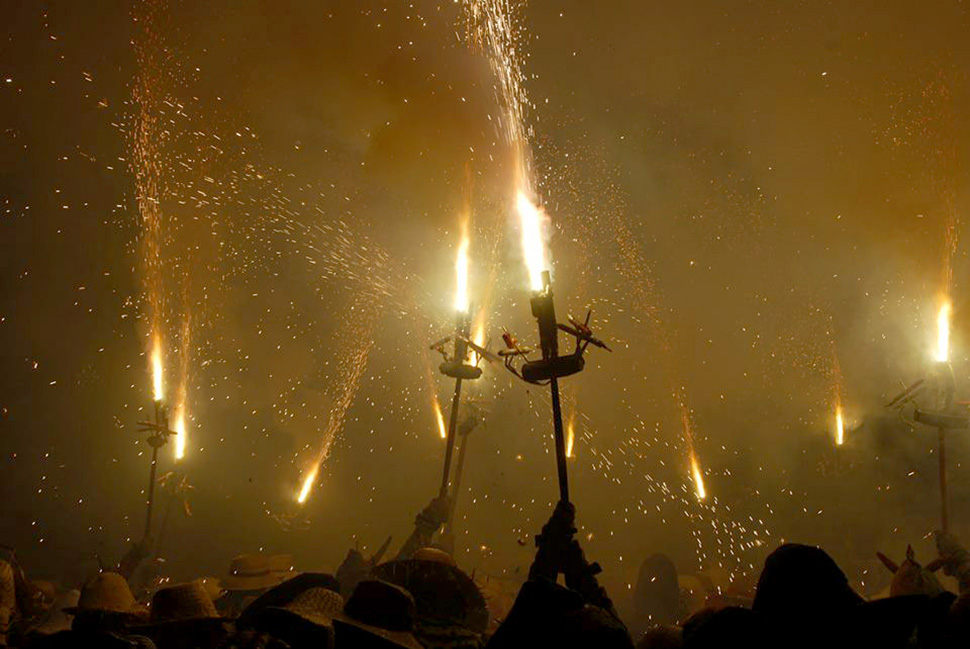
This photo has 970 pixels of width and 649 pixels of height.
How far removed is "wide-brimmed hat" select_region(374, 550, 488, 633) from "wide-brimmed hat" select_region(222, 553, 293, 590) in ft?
18.6

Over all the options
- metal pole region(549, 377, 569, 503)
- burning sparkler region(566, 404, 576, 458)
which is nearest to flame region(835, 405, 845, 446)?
burning sparkler region(566, 404, 576, 458)

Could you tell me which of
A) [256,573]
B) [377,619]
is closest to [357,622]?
[377,619]

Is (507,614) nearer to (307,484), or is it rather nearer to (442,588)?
(442,588)

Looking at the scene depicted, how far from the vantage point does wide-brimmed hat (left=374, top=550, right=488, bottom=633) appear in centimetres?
793

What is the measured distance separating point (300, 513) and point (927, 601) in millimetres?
24881

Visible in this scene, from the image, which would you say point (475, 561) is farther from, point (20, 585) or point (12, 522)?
point (12, 522)

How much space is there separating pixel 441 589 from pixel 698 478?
21.7 metres

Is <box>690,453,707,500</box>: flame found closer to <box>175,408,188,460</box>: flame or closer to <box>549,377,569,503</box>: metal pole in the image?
<box>175,408,188,460</box>: flame


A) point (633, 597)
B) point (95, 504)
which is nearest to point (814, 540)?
point (633, 597)

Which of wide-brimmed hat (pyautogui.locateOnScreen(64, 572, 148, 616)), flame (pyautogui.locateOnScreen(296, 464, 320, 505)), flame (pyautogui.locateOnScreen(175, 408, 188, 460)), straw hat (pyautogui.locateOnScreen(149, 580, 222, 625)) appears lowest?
wide-brimmed hat (pyautogui.locateOnScreen(64, 572, 148, 616))

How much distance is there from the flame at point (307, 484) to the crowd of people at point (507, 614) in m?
15.0

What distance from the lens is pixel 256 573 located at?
524 inches

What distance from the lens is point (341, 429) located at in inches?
1155

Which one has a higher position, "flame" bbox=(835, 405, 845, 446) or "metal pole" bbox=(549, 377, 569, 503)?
"flame" bbox=(835, 405, 845, 446)
